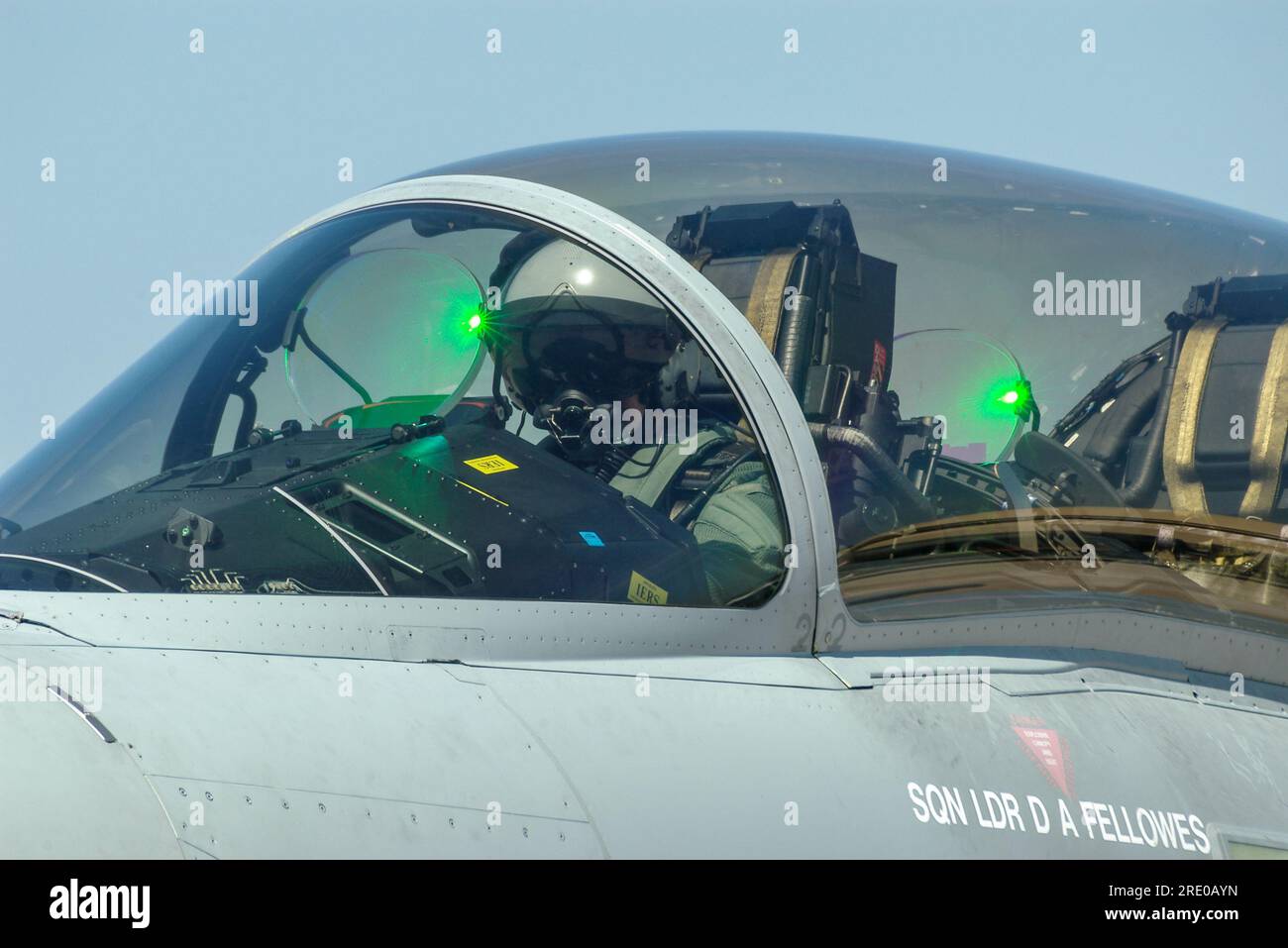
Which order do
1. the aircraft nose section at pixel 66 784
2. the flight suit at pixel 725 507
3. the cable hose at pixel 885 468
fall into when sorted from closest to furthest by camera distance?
1. the aircraft nose section at pixel 66 784
2. the flight suit at pixel 725 507
3. the cable hose at pixel 885 468

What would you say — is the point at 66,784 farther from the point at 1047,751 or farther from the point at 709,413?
the point at 1047,751

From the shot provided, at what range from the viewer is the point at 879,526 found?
3.53 metres

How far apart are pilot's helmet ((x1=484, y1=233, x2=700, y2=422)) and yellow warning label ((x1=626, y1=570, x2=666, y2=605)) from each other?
0.52 meters

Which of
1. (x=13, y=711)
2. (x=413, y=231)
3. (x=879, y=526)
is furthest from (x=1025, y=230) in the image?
(x=13, y=711)

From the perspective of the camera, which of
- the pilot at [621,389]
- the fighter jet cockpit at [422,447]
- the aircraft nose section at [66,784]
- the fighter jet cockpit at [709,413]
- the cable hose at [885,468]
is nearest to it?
the aircraft nose section at [66,784]

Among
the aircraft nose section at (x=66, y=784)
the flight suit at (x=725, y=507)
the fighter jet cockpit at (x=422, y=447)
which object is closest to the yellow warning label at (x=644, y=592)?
the fighter jet cockpit at (x=422, y=447)

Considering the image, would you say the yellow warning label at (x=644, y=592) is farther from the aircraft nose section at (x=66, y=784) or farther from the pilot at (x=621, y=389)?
the aircraft nose section at (x=66, y=784)

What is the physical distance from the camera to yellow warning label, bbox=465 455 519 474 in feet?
10.9

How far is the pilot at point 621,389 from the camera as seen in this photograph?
11.3 ft

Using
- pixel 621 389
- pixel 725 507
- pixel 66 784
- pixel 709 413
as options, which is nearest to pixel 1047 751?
pixel 725 507

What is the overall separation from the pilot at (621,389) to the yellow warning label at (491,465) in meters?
0.16

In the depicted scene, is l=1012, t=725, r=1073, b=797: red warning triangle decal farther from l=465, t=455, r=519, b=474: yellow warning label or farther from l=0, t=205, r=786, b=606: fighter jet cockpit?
l=465, t=455, r=519, b=474: yellow warning label
